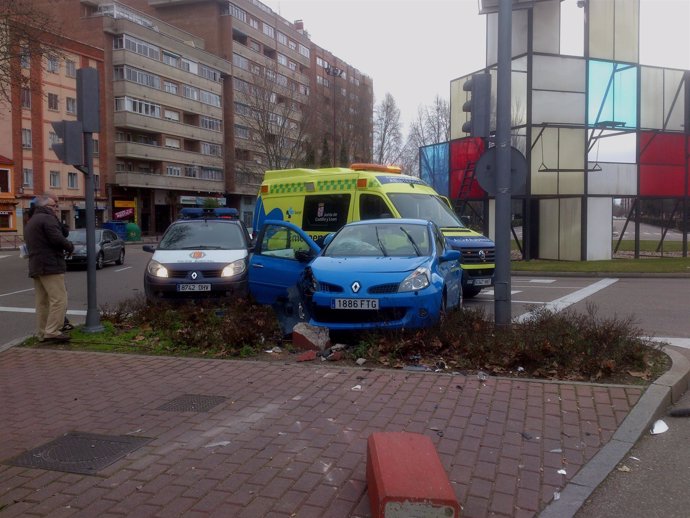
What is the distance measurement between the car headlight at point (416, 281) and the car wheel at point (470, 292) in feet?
16.3

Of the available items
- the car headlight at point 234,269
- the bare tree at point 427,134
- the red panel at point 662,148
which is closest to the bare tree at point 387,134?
the bare tree at point 427,134

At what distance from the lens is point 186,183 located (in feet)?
208

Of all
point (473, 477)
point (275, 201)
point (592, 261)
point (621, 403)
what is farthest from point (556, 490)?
point (592, 261)

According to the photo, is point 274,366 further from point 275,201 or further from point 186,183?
point 186,183


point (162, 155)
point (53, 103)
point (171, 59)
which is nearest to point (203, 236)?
point (53, 103)

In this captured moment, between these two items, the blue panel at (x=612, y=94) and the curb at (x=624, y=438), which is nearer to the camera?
the curb at (x=624, y=438)

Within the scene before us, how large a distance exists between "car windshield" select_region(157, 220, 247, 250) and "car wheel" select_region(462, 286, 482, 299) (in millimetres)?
4371

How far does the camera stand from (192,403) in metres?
5.57

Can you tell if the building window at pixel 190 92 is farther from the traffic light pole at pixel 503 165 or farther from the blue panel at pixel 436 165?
the traffic light pole at pixel 503 165

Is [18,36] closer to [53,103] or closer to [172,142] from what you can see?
[53,103]

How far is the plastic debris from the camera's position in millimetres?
4963

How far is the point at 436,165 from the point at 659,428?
23.4m

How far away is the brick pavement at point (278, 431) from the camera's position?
147 inches

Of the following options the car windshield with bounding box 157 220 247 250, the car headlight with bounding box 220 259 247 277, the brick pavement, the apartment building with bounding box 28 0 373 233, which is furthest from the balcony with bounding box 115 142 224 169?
the brick pavement
